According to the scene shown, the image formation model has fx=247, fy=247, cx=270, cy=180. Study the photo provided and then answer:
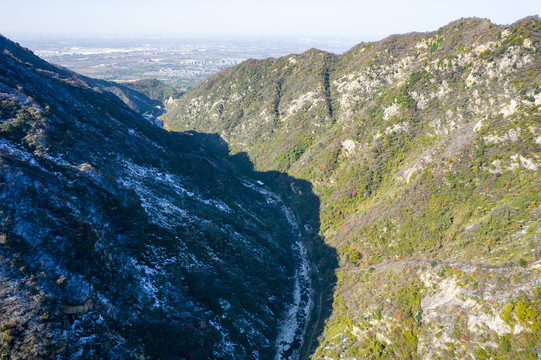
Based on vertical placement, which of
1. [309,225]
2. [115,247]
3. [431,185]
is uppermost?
[115,247]

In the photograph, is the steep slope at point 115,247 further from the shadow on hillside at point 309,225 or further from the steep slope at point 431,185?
the steep slope at point 431,185

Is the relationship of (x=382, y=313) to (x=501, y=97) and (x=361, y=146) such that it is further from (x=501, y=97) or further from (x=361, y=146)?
(x=501, y=97)

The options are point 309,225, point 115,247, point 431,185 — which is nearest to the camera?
point 115,247

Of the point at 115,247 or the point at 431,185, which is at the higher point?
the point at 115,247

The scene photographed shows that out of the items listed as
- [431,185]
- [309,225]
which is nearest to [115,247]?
[309,225]

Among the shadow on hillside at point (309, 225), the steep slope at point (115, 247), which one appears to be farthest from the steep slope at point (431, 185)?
the steep slope at point (115, 247)

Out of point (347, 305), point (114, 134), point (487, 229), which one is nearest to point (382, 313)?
point (347, 305)

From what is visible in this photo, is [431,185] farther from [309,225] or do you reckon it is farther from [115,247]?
[115,247]

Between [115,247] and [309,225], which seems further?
[309,225]
